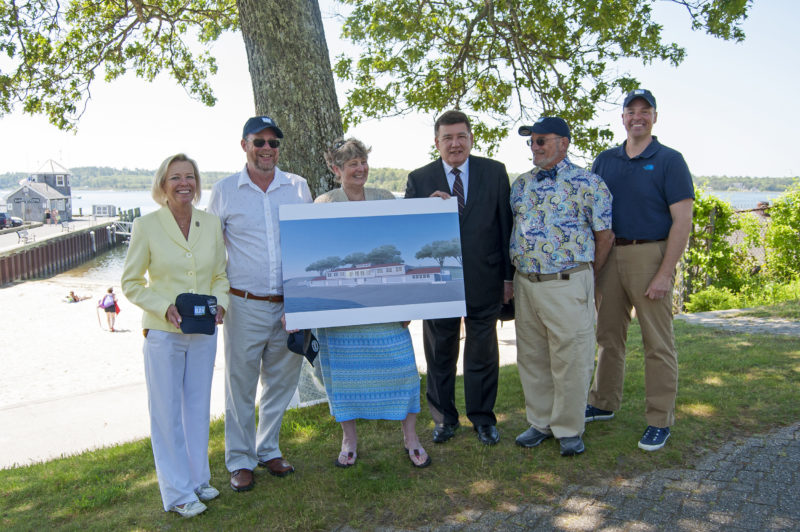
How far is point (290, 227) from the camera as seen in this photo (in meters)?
4.07

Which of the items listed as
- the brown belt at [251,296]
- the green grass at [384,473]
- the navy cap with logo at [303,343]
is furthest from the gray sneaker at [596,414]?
the brown belt at [251,296]

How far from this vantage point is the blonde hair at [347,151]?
4.22 m

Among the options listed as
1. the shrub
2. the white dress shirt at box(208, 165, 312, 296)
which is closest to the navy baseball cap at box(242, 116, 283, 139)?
the white dress shirt at box(208, 165, 312, 296)

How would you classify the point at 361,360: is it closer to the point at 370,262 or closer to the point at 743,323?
the point at 370,262

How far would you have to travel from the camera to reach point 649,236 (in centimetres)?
454

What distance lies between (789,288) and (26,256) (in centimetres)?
5484

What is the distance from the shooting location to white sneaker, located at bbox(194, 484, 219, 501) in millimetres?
4078

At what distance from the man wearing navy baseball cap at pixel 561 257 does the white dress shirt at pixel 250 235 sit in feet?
5.88

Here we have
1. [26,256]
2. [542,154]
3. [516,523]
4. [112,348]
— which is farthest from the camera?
[26,256]

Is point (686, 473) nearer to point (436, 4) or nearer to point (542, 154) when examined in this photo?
point (542, 154)

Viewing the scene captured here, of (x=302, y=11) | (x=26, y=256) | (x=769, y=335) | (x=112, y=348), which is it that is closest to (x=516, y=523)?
(x=302, y=11)

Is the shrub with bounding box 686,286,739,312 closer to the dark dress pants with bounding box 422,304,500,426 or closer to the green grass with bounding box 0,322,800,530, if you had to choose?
the green grass with bounding box 0,322,800,530

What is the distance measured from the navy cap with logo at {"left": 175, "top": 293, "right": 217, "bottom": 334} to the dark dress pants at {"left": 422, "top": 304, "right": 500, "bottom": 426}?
171 centimetres

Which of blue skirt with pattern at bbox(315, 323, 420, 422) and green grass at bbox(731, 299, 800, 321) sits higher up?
blue skirt with pattern at bbox(315, 323, 420, 422)
